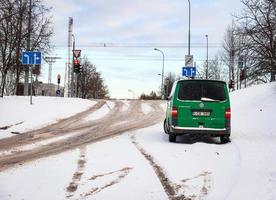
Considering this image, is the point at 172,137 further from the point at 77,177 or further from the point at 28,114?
the point at 28,114

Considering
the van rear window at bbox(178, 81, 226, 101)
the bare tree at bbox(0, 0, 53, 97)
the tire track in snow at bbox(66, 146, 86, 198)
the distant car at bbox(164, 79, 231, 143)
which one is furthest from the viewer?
the bare tree at bbox(0, 0, 53, 97)

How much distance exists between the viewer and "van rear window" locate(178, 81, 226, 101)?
12.4 meters

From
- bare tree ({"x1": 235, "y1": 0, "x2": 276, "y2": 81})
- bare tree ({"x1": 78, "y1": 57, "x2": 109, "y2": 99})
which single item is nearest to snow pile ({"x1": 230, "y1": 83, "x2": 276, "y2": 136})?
bare tree ({"x1": 235, "y1": 0, "x2": 276, "y2": 81})

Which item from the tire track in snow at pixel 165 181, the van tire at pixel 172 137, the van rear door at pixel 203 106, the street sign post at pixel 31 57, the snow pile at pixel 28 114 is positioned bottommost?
the tire track in snow at pixel 165 181

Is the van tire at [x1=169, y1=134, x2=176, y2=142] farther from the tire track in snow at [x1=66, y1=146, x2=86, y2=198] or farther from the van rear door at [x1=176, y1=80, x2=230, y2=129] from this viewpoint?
the tire track in snow at [x1=66, y1=146, x2=86, y2=198]

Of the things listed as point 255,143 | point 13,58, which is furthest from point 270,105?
point 13,58

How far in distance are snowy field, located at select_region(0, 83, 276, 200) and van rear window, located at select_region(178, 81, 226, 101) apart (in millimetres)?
1361

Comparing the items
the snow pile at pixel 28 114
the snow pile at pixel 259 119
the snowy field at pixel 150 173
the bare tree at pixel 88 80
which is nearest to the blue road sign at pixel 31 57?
the snow pile at pixel 28 114

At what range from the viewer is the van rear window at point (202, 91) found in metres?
12.4

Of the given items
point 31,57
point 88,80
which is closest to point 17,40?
point 31,57

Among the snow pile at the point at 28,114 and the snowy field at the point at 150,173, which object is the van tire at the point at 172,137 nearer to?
the snowy field at the point at 150,173

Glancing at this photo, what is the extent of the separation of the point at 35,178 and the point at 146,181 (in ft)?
6.22

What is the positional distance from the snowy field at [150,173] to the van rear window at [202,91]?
1361 millimetres

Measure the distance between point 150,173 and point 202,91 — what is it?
503 cm
